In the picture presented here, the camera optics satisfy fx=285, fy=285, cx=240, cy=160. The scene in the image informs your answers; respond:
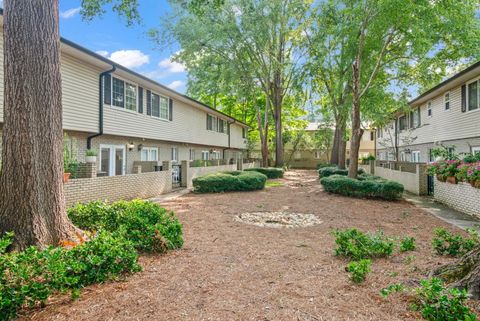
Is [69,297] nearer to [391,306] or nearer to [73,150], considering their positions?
[391,306]

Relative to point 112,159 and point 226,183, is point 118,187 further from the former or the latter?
point 226,183

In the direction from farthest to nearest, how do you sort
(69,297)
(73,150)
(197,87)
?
(197,87)
(73,150)
(69,297)

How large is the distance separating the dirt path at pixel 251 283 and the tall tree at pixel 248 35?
554 inches

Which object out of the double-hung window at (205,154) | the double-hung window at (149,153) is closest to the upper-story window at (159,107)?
the double-hung window at (149,153)

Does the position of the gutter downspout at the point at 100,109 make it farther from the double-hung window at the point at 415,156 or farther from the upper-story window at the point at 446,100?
the double-hung window at the point at 415,156

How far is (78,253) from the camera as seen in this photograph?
340 centimetres

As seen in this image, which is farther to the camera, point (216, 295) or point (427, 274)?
point (427, 274)

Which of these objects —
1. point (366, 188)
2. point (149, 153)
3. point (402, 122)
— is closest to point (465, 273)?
point (366, 188)

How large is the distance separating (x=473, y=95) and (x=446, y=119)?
109 inches

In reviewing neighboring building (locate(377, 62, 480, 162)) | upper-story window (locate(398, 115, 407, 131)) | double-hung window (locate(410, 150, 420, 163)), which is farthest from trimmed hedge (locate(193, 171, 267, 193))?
upper-story window (locate(398, 115, 407, 131))

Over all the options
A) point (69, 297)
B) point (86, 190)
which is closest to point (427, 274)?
point (69, 297)

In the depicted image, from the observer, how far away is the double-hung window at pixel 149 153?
51.3 feet

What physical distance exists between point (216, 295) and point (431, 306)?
2.08m

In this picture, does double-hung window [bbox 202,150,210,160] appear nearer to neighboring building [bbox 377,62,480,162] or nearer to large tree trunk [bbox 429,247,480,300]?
neighboring building [bbox 377,62,480,162]
